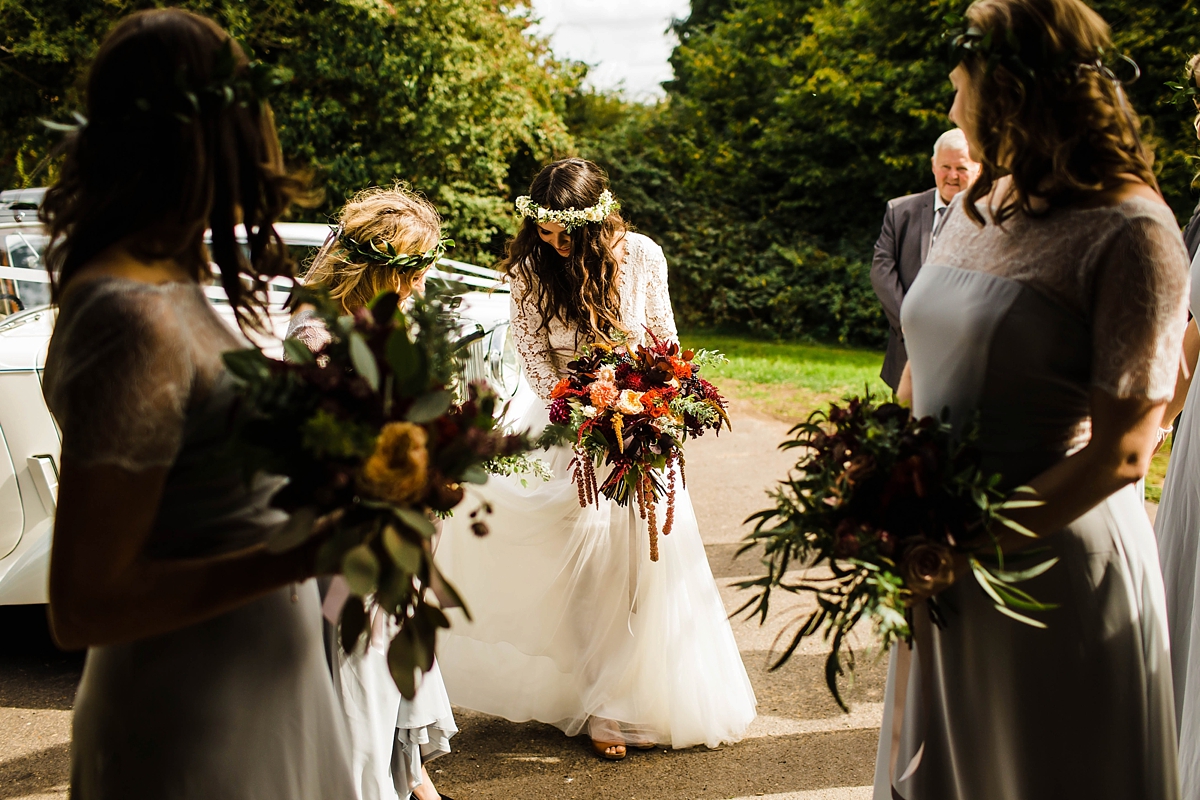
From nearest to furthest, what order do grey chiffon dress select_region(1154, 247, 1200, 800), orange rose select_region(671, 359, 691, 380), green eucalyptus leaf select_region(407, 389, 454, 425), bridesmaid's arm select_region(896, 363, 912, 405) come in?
green eucalyptus leaf select_region(407, 389, 454, 425)
bridesmaid's arm select_region(896, 363, 912, 405)
grey chiffon dress select_region(1154, 247, 1200, 800)
orange rose select_region(671, 359, 691, 380)

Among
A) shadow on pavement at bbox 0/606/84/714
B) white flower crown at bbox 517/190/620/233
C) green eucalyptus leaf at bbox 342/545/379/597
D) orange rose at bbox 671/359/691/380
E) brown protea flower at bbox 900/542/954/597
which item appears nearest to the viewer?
green eucalyptus leaf at bbox 342/545/379/597

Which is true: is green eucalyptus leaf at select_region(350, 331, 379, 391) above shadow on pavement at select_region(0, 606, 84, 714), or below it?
above

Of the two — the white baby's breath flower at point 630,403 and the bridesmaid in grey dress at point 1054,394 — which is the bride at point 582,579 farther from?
the bridesmaid in grey dress at point 1054,394

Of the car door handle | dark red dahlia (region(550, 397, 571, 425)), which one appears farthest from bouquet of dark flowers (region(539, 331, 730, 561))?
the car door handle

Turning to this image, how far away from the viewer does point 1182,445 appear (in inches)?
126

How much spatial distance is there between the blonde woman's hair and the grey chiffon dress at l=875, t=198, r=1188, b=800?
6.03ft

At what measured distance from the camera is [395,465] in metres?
1.44

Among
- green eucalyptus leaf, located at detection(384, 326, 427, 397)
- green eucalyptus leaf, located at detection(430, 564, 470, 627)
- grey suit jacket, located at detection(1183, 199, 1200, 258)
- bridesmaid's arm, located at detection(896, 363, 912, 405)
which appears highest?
grey suit jacket, located at detection(1183, 199, 1200, 258)

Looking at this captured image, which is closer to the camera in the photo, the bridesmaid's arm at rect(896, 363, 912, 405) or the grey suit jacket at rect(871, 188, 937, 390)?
the bridesmaid's arm at rect(896, 363, 912, 405)

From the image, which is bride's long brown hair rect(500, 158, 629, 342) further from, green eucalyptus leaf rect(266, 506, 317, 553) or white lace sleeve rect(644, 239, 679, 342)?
green eucalyptus leaf rect(266, 506, 317, 553)

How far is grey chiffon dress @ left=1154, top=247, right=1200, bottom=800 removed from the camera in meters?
2.95

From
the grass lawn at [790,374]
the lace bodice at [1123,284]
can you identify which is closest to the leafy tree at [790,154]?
the grass lawn at [790,374]

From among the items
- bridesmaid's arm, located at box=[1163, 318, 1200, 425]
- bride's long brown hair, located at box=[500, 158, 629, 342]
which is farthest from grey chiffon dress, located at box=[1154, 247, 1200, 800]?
bride's long brown hair, located at box=[500, 158, 629, 342]

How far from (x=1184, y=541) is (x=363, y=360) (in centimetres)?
287
